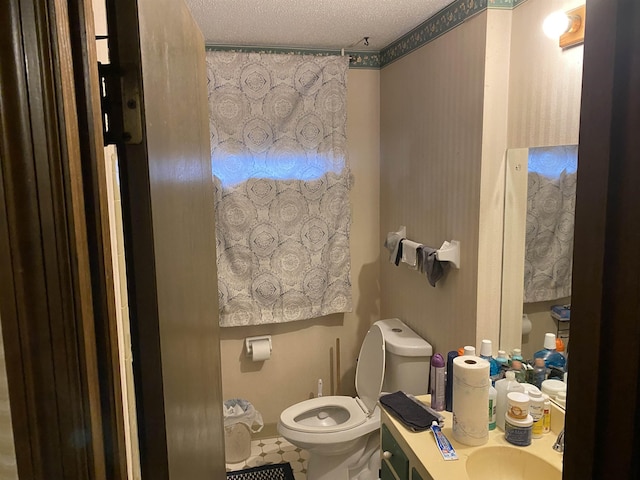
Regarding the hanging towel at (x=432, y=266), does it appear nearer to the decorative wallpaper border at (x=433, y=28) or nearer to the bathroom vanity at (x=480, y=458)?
the bathroom vanity at (x=480, y=458)

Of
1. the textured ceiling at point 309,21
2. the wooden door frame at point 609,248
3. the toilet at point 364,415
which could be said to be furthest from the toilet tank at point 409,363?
the wooden door frame at point 609,248

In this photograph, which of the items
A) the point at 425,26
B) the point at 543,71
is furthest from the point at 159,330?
the point at 425,26

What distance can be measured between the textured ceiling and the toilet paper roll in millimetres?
1754

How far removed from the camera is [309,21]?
7.40ft

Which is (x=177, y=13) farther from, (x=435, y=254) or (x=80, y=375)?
(x=435, y=254)

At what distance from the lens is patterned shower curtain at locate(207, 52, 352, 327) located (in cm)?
261

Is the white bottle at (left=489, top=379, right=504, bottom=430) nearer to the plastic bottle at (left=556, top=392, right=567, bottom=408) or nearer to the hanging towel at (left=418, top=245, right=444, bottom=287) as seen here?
the plastic bottle at (left=556, top=392, right=567, bottom=408)

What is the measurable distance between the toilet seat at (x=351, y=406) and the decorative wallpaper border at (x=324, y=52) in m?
1.58

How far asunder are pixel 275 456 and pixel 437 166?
1964 millimetres

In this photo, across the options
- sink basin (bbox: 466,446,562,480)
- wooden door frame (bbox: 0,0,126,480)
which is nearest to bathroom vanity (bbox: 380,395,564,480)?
sink basin (bbox: 466,446,562,480)

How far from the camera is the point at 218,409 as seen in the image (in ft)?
4.45

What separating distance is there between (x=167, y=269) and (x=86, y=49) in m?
0.35

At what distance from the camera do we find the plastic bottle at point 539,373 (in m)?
1.72

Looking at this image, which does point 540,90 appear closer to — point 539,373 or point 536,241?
point 536,241
